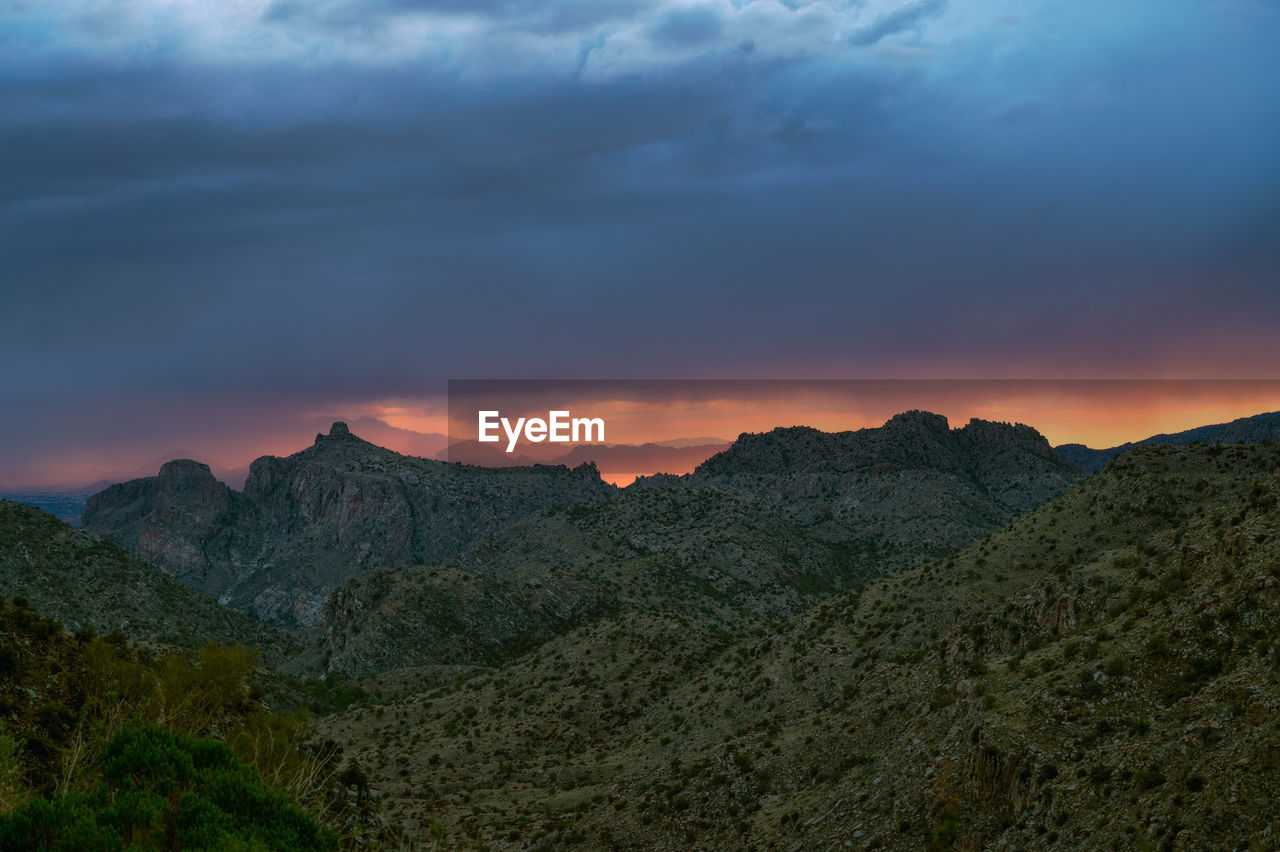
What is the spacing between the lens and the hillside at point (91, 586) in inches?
3157

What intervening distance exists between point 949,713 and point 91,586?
89760 millimetres

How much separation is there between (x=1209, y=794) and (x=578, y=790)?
34033mm

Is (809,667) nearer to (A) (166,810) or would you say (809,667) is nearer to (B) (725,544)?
(A) (166,810)

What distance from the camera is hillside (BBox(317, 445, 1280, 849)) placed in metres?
22.4

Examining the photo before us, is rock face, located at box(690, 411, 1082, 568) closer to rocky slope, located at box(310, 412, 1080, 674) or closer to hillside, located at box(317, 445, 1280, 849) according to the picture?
rocky slope, located at box(310, 412, 1080, 674)

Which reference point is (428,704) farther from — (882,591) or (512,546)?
(512,546)

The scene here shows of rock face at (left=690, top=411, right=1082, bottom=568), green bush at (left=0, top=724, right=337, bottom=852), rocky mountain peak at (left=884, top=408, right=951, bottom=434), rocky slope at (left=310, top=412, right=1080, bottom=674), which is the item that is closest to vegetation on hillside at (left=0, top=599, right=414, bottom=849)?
green bush at (left=0, top=724, right=337, bottom=852)

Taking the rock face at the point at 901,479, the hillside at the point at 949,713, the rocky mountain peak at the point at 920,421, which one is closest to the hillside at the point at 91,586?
the hillside at the point at 949,713

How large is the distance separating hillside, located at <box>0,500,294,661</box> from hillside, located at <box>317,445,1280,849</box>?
32.5 m

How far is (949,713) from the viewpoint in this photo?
30188mm

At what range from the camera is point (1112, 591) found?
1389 inches

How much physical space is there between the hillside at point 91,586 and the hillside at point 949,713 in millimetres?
32489

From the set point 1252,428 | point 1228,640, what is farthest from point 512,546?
point 1252,428

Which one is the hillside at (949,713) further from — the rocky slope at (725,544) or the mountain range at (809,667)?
the rocky slope at (725,544)
